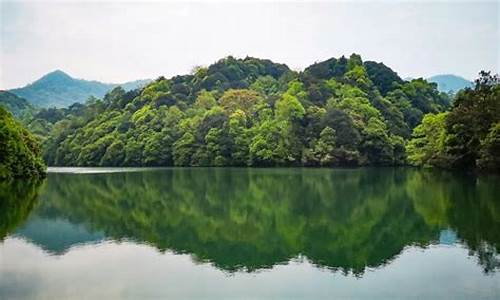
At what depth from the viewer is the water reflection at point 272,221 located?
14758 millimetres

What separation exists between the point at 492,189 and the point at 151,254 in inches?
782

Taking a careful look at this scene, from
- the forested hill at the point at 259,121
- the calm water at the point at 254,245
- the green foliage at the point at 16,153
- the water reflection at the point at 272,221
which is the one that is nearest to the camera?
the calm water at the point at 254,245

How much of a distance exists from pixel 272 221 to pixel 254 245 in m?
4.44

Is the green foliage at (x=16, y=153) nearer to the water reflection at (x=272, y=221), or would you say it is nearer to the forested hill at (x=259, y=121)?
the water reflection at (x=272, y=221)

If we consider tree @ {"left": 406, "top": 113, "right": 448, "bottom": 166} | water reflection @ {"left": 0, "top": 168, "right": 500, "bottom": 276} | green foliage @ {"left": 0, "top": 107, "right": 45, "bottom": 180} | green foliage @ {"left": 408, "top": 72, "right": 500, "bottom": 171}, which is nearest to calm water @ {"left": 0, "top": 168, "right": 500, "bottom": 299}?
water reflection @ {"left": 0, "top": 168, "right": 500, "bottom": 276}

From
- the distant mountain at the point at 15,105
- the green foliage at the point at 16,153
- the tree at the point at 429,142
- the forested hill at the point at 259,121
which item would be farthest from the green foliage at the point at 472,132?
the distant mountain at the point at 15,105

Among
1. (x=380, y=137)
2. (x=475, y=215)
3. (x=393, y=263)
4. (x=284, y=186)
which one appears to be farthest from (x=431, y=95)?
(x=393, y=263)

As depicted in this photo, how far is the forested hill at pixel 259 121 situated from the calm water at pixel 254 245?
1338 inches

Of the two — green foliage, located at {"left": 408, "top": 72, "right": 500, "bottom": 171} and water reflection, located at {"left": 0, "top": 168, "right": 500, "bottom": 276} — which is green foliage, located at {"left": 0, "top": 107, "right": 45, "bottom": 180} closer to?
water reflection, located at {"left": 0, "top": 168, "right": 500, "bottom": 276}

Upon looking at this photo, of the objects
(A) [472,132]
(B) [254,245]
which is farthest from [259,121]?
(B) [254,245]

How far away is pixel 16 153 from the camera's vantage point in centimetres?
3966

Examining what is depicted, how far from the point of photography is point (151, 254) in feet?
48.8

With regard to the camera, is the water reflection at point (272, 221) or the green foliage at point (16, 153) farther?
the green foliage at point (16, 153)

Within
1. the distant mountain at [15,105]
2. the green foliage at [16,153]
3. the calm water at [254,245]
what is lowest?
the calm water at [254,245]
